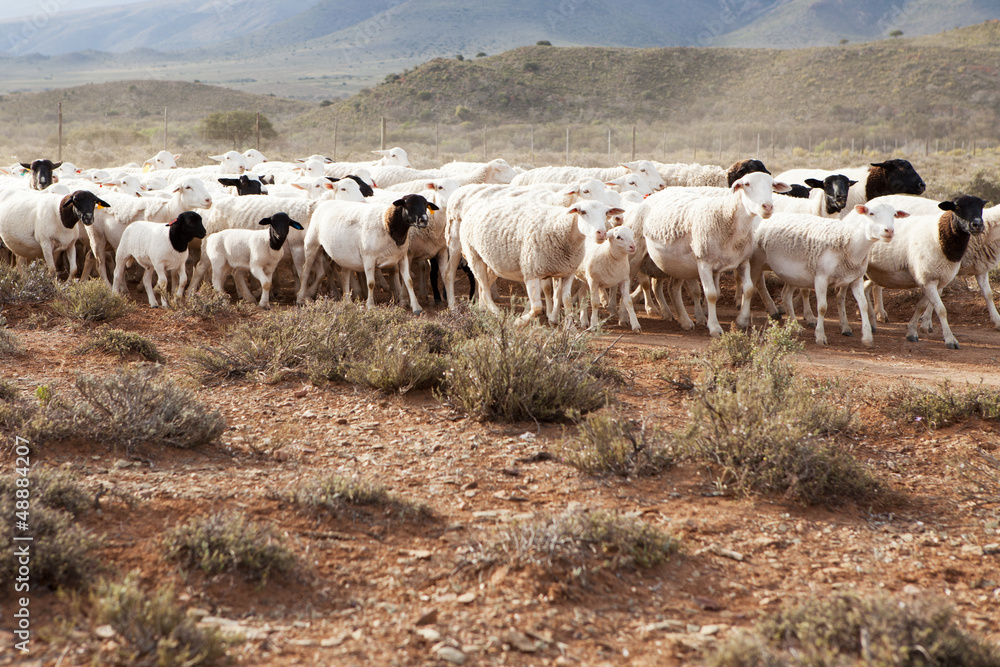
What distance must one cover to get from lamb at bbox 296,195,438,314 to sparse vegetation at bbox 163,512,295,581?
6.66 m

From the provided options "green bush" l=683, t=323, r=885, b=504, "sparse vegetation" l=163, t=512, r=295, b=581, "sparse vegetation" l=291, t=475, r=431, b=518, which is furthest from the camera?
"green bush" l=683, t=323, r=885, b=504

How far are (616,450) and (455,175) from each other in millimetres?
11341

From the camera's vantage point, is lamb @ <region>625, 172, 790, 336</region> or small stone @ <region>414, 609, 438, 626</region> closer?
small stone @ <region>414, 609, 438, 626</region>

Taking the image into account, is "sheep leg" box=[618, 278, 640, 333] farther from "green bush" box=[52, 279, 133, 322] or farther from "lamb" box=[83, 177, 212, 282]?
"lamb" box=[83, 177, 212, 282]

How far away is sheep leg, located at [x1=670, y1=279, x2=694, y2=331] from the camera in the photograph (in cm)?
1051

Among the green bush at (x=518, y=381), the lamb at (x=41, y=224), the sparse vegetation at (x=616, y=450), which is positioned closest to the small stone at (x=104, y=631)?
the sparse vegetation at (x=616, y=450)

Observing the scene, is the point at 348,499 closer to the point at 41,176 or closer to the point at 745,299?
the point at 745,299

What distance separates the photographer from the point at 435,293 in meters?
12.8

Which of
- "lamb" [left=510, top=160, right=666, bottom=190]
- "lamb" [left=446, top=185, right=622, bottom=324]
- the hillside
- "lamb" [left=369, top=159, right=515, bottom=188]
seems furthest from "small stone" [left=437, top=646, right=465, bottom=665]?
the hillside

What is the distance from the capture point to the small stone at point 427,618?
11.5 feet

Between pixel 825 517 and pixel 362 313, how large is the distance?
5382mm

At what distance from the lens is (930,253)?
9477 mm

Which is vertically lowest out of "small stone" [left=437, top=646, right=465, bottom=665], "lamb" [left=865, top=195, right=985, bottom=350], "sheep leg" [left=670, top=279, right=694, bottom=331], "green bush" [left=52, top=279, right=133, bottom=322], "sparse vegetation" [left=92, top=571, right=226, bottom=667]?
"small stone" [left=437, top=646, right=465, bottom=665]

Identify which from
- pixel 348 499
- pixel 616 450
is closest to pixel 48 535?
pixel 348 499
